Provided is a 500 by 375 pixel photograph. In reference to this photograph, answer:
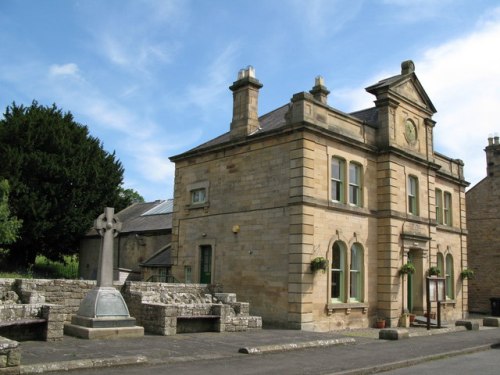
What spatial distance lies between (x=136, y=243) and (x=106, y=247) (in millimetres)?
16783

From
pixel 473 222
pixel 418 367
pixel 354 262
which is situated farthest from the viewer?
pixel 473 222

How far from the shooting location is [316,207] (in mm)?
18141

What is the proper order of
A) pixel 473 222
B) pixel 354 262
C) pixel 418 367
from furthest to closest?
pixel 473 222 → pixel 354 262 → pixel 418 367

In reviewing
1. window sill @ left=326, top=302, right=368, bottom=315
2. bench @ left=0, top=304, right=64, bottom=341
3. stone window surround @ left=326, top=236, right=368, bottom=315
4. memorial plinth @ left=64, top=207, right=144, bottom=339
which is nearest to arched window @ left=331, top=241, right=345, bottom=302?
stone window surround @ left=326, top=236, right=368, bottom=315

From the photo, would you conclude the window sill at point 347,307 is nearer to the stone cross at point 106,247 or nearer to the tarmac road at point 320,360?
the tarmac road at point 320,360

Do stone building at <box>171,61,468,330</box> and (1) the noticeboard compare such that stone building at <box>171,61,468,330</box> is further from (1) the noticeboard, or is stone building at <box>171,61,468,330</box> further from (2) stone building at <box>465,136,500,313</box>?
(2) stone building at <box>465,136,500,313</box>

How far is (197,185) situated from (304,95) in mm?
6613

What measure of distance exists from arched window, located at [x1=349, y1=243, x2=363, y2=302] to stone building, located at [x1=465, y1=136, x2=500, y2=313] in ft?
45.7

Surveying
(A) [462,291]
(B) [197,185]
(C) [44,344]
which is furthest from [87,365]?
(A) [462,291]

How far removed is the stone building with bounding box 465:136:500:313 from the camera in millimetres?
29984

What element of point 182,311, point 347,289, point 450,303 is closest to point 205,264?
point 347,289

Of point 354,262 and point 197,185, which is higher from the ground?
point 197,185

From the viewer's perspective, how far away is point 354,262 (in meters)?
19.9

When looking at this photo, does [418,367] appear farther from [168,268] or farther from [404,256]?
[168,268]
